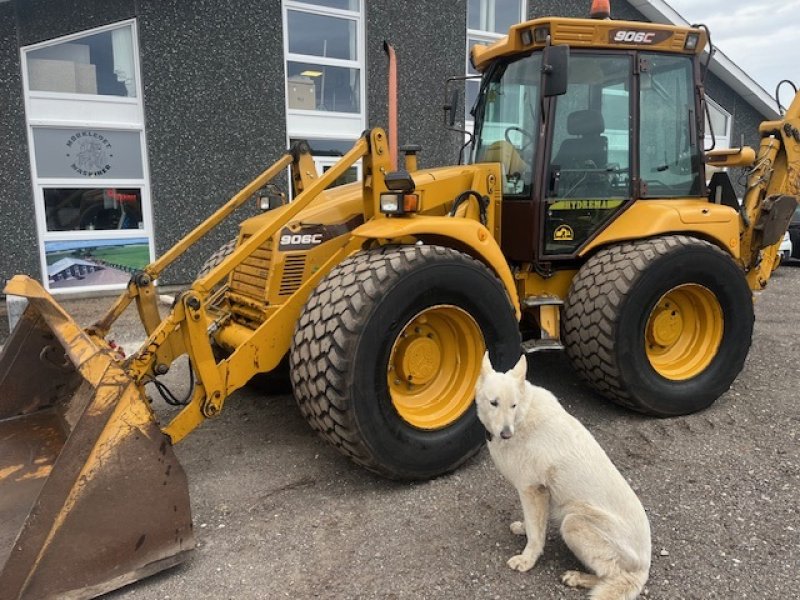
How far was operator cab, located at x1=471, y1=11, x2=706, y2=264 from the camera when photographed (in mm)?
4152

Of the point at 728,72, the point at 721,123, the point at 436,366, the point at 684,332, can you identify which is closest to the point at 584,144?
the point at 684,332

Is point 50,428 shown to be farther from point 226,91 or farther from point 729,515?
point 226,91

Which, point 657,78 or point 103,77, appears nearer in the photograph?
point 657,78

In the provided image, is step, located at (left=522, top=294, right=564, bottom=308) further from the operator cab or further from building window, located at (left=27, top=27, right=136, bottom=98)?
building window, located at (left=27, top=27, right=136, bottom=98)

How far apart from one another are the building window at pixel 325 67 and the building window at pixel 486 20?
76.6 inches

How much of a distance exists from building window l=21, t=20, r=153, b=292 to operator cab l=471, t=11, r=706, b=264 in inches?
227

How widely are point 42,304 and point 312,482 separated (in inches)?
65.5

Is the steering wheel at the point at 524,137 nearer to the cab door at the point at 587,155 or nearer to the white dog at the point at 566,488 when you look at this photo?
the cab door at the point at 587,155

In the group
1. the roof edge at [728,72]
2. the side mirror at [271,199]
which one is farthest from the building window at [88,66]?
the roof edge at [728,72]

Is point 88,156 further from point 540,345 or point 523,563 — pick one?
point 523,563

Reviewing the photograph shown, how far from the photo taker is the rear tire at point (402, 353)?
3049 mm

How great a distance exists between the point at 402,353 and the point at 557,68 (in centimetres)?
188

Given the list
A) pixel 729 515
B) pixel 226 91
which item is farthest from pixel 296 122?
pixel 729 515

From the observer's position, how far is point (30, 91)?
782 centimetres
